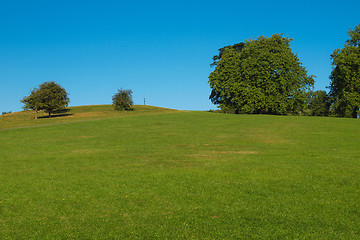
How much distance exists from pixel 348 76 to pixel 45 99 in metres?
67.2

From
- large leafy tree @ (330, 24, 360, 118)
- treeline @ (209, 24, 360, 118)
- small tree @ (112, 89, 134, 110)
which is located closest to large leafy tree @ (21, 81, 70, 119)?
small tree @ (112, 89, 134, 110)

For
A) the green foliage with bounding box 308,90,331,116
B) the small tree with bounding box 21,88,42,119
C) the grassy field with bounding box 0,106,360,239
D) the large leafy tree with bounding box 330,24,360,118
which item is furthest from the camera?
the green foliage with bounding box 308,90,331,116

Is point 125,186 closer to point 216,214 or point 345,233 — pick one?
point 216,214

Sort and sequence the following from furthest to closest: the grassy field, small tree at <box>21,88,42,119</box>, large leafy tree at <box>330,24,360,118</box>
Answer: small tree at <box>21,88,42,119</box>
large leafy tree at <box>330,24,360,118</box>
the grassy field

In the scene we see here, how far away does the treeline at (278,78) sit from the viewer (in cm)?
4906

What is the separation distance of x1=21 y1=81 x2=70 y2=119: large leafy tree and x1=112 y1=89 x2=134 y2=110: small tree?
15528 millimetres

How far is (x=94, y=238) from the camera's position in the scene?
21.8 ft

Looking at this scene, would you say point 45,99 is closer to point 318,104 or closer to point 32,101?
point 32,101

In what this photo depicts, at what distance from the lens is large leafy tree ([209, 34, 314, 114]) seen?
49438 mm

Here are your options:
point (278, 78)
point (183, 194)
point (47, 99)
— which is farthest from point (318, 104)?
point (183, 194)

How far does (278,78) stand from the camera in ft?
161

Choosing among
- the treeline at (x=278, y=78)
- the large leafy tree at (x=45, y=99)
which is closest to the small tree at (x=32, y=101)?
the large leafy tree at (x=45, y=99)

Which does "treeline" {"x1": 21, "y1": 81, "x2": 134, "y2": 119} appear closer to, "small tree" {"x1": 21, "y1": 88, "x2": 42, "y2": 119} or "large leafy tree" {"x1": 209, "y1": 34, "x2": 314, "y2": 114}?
"small tree" {"x1": 21, "y1": 88, "x2": 42, "y2": 119}

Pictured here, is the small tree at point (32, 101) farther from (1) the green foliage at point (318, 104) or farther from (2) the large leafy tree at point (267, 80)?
(1) the green foliage at point (318, 104)
